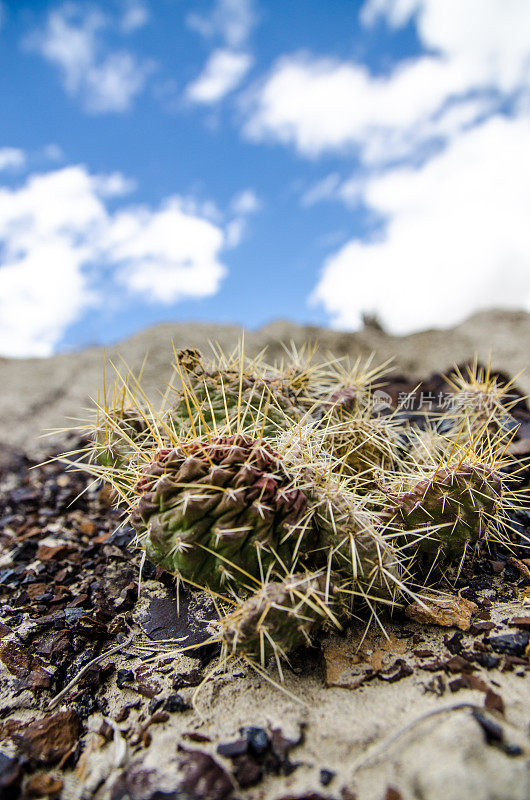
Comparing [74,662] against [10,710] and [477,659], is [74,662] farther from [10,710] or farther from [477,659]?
[477,659]

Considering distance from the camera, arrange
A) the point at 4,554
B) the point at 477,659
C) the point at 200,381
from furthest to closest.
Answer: the point at 4,554, the point at 200,381, the point at 477,659

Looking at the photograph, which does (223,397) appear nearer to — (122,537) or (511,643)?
(122,537)

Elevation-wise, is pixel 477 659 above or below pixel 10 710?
above

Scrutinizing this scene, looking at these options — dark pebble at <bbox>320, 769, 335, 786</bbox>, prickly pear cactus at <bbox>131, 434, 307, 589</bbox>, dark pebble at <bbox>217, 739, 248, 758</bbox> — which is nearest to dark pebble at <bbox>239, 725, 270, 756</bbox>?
dark pebble at <bbox>217, 739, 248, 758</bbox>

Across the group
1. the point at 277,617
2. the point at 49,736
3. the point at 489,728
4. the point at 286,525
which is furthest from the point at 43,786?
the point at 489,728

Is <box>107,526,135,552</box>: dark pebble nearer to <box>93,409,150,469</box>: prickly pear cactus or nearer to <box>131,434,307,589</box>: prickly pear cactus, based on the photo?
<box>93,409,150,469</box>: prickly pear cactus

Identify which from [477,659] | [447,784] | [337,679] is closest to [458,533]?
[477,659]

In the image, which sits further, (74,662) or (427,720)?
(74,662)
